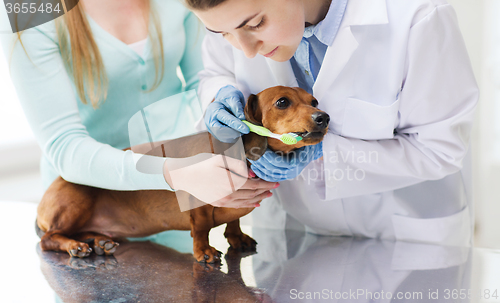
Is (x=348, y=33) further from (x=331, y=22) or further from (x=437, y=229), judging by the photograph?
(x=437, y=229)

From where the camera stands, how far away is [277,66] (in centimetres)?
116

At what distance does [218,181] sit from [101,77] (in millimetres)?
590

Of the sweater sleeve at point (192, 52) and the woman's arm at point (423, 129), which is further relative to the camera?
the sweater sleeve at point (192, 52)

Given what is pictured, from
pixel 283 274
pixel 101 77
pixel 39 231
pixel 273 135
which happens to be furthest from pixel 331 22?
pixel 39 231

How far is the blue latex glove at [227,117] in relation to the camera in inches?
39.7

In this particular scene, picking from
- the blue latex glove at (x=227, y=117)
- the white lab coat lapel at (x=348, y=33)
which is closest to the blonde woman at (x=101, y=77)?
the blue latex glove at (x=227, y=117)

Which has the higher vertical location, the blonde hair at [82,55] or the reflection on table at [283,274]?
the blonde hair at [82,55]

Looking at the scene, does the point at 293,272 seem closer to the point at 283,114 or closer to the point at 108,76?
the point at 283,114

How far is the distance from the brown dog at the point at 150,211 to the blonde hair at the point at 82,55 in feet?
1.00

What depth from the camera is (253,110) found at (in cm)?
108

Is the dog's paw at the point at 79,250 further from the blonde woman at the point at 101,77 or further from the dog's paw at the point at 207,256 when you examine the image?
the dog's paw at the point at 207,256

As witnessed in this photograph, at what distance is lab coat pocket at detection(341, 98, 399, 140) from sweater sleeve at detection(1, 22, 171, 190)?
0.52 metres

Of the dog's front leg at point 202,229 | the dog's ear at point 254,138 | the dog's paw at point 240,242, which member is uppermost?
the dog's ear at point 254,138

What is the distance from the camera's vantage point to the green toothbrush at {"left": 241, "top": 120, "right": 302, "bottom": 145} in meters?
0.93
